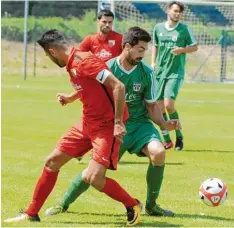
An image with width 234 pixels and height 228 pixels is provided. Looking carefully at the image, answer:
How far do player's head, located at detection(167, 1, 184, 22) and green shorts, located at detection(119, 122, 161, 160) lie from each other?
5.66 meters

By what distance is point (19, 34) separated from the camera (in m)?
41.5

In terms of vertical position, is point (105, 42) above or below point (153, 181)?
above

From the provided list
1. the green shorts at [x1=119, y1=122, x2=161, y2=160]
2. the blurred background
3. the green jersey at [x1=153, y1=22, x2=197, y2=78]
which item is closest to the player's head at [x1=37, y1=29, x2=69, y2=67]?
the green shorts at [x1=119, y1=122, x2=161, y2=160]

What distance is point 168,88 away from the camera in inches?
561

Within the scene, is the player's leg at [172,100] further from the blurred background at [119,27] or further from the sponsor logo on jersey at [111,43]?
the blurred background at [119,27]

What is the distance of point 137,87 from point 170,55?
20.3ft

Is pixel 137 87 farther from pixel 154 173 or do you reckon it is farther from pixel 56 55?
pixel 56 55

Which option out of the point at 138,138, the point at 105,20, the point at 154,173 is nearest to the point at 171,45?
the point at 105,20

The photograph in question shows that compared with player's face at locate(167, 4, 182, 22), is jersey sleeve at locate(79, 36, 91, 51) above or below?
below

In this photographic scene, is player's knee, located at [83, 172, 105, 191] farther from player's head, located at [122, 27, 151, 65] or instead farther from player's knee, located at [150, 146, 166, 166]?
player's head, located at [122, 27, 151, 65]

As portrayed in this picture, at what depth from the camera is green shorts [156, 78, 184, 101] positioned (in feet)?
46.3

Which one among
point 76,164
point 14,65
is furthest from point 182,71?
point 14,65

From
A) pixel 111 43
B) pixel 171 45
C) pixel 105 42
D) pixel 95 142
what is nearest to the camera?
pixel 95 142

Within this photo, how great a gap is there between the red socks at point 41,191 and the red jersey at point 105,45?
16.8ft
